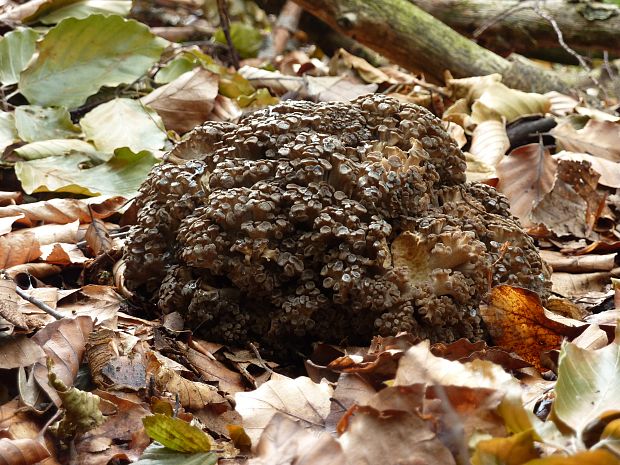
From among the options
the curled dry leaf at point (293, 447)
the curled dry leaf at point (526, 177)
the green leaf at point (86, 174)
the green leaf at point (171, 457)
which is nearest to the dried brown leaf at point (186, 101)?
the green leaf at point (86, 174)

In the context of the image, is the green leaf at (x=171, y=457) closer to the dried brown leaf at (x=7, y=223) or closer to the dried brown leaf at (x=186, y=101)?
the dried brown leaf at (x=7, y=223)

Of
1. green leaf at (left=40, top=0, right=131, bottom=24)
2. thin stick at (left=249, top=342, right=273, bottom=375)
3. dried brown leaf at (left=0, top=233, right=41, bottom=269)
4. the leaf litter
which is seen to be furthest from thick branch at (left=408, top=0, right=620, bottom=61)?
thin stick at (left=249, top=342, right=273, bottom=375)

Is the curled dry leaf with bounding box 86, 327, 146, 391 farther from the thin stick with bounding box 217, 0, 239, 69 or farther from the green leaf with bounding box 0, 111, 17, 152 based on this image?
the thin stick with bounding box 217, 0, 239, 69

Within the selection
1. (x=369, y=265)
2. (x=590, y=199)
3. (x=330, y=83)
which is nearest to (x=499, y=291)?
(x=369, y=265)

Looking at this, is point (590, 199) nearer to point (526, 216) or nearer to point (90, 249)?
point (526, 216)

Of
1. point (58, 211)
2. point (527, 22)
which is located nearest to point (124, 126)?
point (58, 211)
